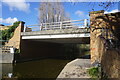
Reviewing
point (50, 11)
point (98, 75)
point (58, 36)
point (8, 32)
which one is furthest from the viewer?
point (50, 11)

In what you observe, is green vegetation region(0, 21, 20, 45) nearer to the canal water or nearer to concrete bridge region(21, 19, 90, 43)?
concrete bridge region(21, 19, 90, 43)

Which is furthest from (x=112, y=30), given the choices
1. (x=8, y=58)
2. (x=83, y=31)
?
(x=8, y=58)

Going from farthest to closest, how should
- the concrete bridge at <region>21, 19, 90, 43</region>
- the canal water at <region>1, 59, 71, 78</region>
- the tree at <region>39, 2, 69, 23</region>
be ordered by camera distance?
the tree at <region>39, 2, 69, 23</region>
the concrete bridge at <region>21, 19, 90, 43</region>
the canal water at <region>1, 59, 71, 78</region>

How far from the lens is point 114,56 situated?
3414 mm

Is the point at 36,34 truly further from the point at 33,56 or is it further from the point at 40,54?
the point at 40,54

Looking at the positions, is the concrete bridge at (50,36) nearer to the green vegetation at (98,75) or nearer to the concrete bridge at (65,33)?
the concrete bridge at (65,33)

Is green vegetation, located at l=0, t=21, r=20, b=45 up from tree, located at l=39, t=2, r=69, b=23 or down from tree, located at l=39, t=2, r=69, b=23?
down

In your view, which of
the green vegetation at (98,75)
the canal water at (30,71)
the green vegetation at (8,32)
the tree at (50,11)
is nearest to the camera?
the green vegetation at (98,75)

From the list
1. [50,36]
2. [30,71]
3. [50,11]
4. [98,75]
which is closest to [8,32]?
[50,36]

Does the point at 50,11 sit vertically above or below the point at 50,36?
above

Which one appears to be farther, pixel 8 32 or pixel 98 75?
pixel 8 32

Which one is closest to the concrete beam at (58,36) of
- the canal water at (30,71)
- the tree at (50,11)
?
the canal water at (30,71)

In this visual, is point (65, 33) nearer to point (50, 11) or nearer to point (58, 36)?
point (58, 36)

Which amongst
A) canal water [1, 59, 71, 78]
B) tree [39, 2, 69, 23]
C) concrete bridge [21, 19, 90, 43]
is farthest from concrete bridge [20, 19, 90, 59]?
tree [39, 2, 69, 23]
